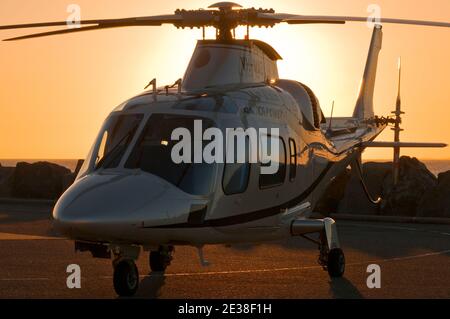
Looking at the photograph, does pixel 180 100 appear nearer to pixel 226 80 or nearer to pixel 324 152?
pixel 226 80

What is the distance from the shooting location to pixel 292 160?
62.6 feet

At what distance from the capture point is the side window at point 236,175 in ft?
54.4

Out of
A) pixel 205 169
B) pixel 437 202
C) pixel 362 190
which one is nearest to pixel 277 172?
pixel 205 169

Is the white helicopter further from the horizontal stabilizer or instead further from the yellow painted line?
the yellow painted line

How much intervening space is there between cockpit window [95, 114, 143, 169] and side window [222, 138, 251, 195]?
150 centimetres

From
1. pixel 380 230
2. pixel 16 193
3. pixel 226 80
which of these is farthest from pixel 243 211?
pixel 16 193

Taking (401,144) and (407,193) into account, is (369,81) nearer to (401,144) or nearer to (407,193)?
(401,144)

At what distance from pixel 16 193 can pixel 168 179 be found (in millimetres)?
30198

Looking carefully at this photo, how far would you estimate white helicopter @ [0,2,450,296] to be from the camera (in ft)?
50.0

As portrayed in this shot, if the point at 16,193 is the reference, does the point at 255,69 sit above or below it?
above

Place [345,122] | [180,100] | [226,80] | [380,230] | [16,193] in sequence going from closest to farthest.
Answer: [180,100], [226,80], [345,122], [380,230], [16,193]

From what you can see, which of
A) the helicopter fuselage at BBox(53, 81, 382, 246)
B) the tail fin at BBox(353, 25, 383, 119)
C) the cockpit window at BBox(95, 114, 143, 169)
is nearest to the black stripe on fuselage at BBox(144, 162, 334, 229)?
the helicopter fuselage at BBox(53, 81, 382, 246)

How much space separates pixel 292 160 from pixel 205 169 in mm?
3242
